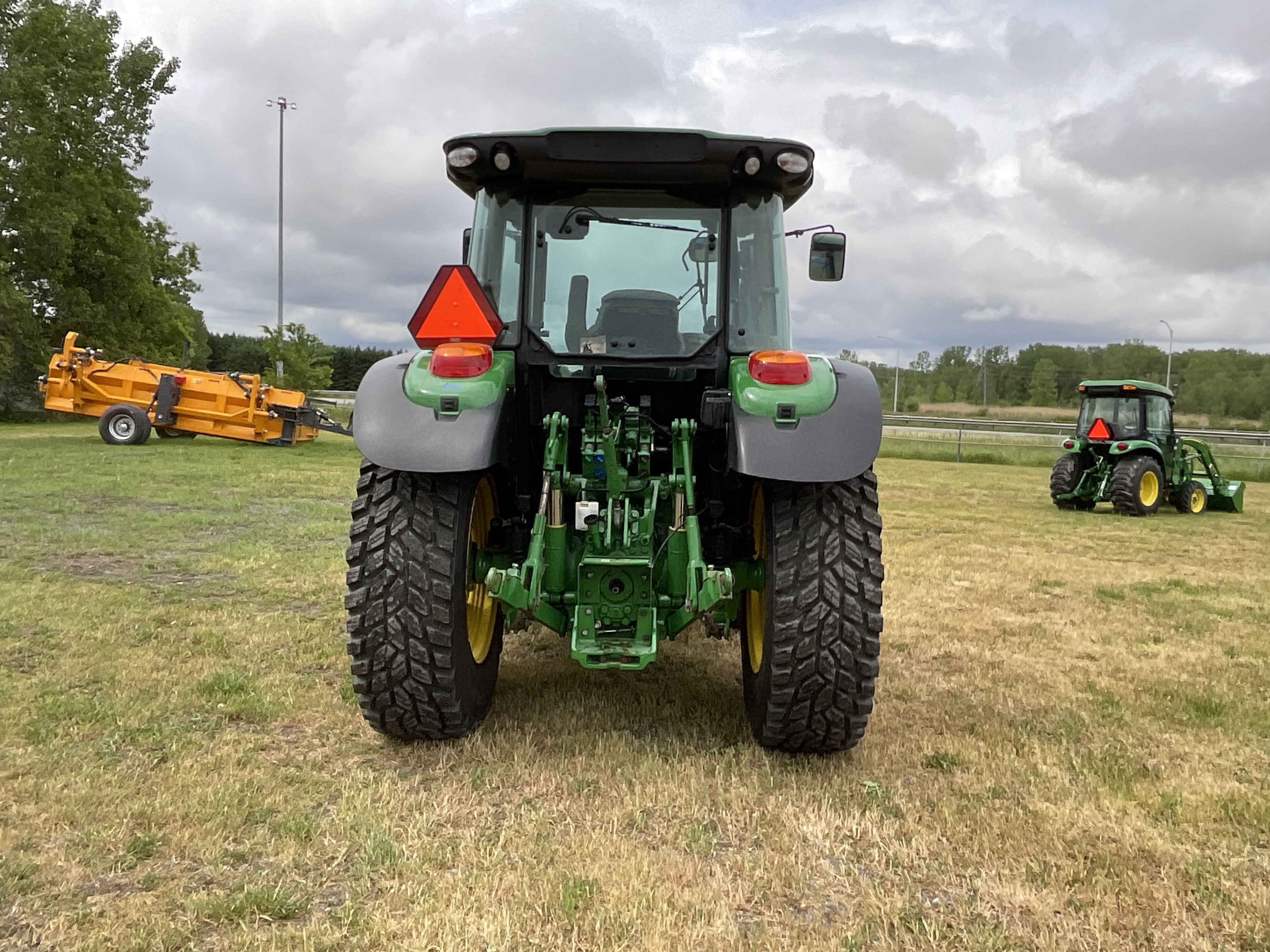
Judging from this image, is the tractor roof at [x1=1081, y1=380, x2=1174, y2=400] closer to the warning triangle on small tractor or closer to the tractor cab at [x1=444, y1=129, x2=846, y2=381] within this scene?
the tractor cab at [x1=444, y1=129, x2=846, y2=381]

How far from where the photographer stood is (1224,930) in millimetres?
2256

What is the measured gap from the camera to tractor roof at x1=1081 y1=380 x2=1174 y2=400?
12.7 metres

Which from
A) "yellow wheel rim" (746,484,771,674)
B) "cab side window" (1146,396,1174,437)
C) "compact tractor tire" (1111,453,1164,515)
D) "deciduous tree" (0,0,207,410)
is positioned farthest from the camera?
"deciduous tree" (0,0,207,410)

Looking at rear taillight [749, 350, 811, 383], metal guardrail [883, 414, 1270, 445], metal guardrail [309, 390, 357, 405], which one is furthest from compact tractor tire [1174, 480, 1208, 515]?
metal guardrail [309, 390, 357, 405]

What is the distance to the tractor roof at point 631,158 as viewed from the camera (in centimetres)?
331

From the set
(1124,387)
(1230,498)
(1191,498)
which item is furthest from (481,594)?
(1230,498)

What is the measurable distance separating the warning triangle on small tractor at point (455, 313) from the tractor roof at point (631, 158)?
1.96ft

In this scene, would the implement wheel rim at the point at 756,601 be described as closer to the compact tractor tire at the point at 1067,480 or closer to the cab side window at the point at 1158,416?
the compact tractor tire at the point at 1067,480

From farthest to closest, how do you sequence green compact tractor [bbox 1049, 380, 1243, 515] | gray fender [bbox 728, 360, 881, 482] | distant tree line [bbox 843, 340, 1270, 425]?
distant tree line [bbox 843, 340, 1270, 425] < green compact tractor [bbox 1049, 380, 1243, 515] < gray fender [bbox 728, 360, 881, 482]

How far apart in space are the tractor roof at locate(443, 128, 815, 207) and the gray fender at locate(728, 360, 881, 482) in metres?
0.95

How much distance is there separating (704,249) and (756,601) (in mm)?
1378

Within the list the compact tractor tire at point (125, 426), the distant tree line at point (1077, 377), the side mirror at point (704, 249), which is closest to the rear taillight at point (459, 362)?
the side mirror at point (704, 249)

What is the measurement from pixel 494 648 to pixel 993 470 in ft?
60.4

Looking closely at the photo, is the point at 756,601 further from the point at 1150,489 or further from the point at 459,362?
the point at 1150,489
